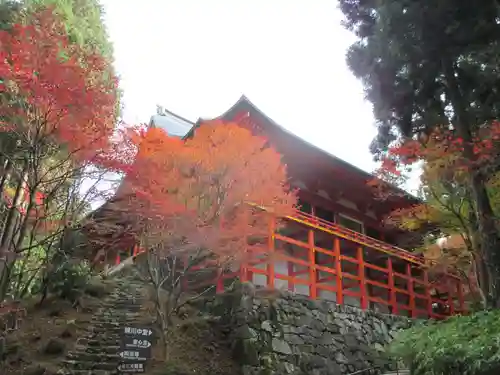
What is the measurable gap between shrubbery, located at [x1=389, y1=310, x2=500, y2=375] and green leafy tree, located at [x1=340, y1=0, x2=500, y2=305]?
1.14 metres

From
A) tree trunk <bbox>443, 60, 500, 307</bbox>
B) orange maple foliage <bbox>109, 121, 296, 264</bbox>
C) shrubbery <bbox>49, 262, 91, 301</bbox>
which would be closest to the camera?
tree trunk <bbox>443, 60, 500, 307</bbox>

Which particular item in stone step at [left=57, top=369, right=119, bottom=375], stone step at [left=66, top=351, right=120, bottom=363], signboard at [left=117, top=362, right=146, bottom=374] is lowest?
stone step at [left=57, top=369, right=119, bottom=375]

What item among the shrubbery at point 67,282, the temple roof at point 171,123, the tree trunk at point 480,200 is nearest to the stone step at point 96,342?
the shrubbery at point 67,282

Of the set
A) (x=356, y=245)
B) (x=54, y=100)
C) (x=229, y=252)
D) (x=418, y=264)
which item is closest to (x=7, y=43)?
(x=54, y=100)

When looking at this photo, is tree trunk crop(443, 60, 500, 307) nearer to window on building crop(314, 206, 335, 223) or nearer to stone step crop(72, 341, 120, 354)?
window on building crop(314, 206, 335, 223)

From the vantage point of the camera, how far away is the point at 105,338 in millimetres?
9953

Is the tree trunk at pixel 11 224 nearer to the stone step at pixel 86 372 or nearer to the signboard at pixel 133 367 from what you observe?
the stone step at pixel 86 372

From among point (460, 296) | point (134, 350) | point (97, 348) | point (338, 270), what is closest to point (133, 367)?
point (134, 350)

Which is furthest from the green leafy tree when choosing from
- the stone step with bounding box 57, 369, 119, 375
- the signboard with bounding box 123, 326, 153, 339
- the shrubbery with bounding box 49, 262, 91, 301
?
the shrubbery with bounding box 49, 262, 91, 301

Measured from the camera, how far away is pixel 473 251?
9984mm

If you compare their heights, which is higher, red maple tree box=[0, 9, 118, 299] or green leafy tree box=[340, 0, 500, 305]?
green leafy tree box=[340, 0, 500, 305]

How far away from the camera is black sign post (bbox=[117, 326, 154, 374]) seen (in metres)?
7.63

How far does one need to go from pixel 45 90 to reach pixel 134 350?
4.66m

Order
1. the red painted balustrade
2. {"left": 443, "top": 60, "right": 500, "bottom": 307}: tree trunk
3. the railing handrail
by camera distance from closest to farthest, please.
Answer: {"left": 443, "top": 60, "right": 500, "bottom": 307}: tree trunk → the red painted balustrade → the railing handrail
